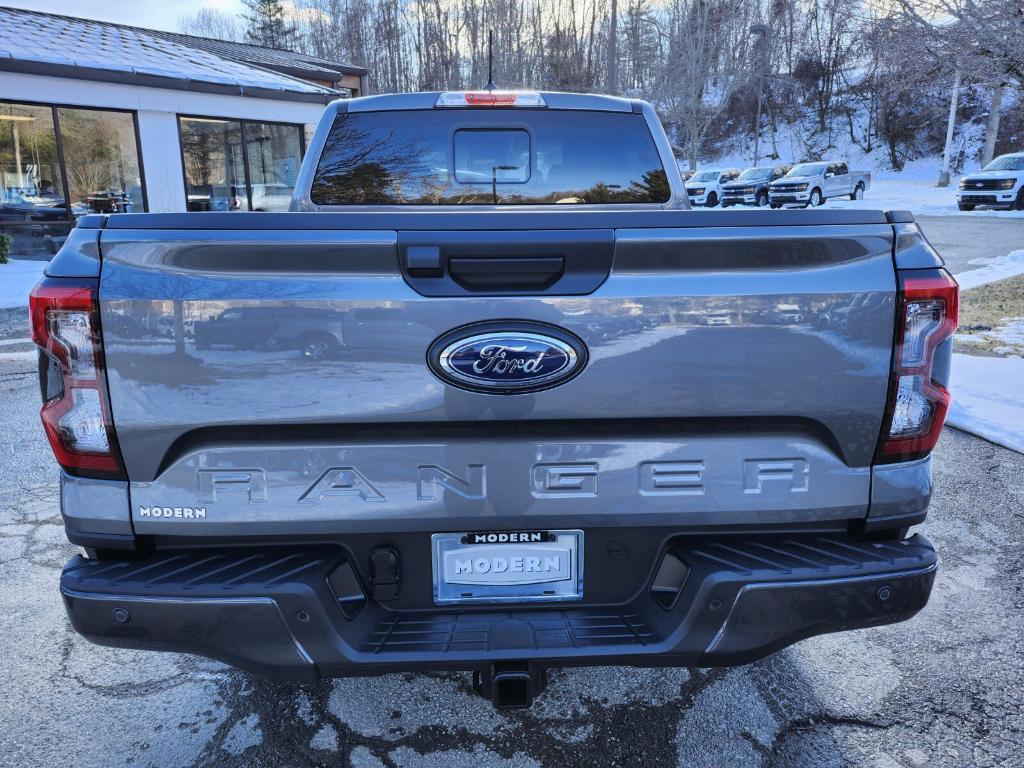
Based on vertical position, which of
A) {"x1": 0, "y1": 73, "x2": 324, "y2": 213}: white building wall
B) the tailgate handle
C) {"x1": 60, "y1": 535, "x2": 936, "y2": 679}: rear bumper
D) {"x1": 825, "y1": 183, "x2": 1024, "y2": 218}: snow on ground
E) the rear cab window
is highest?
{"x1": 0, "y1": 73, "x2": 324, "y2": 213}: white building wall

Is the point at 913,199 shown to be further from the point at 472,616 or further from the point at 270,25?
the point at 270,25

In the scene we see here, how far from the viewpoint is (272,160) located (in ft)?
65.1

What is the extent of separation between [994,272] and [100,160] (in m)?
18.0

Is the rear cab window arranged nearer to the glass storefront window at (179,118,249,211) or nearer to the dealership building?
the dealership building

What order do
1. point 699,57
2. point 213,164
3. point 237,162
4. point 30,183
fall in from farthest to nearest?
point 699,57, point 237,162, point 213,164, point 30,183

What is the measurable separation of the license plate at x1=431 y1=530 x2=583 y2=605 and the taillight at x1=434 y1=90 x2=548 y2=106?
7.07 ft

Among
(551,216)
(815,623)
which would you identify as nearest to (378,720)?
(815,623)

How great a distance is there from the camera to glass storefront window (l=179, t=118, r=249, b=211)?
58.0 feet

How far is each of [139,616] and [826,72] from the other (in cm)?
6159

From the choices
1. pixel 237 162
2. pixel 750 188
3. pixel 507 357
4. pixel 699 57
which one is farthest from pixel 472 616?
pixel 699 57

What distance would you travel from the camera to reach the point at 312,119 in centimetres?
1991

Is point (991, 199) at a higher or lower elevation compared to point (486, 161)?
lower

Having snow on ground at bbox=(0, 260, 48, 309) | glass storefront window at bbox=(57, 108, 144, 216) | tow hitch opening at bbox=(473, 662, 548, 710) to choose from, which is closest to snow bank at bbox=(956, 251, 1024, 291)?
tow hitch opening at bbox=(473, 662, 548, 710)

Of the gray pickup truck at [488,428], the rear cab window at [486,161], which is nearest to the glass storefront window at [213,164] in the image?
the rear cab window at [486,161]
